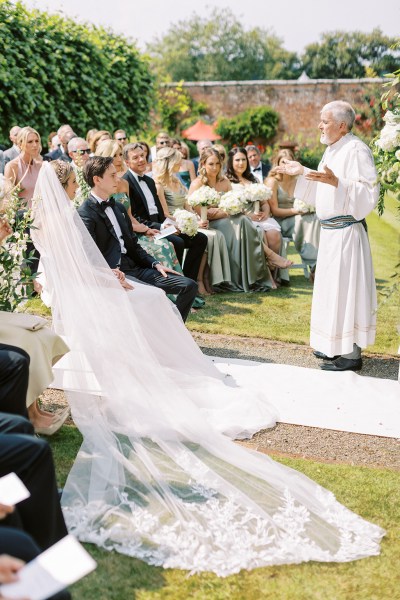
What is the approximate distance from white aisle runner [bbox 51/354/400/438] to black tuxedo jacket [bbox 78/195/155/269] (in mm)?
1198

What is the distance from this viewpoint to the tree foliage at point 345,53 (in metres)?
83.0

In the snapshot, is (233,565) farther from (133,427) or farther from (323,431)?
(323,431)

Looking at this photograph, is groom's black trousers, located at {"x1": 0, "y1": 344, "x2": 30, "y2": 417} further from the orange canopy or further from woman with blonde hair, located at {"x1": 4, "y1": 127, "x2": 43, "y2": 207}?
the orange canopy

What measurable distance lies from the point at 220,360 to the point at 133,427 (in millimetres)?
2020

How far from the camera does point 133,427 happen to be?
4270 millimetres

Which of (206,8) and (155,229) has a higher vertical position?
(206,8)

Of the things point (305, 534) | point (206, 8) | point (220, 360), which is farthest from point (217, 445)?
point (206, 8)

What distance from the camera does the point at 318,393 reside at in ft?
18.0

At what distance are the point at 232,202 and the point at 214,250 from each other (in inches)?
28.1

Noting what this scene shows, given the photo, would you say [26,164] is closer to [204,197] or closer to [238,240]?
[204,197]

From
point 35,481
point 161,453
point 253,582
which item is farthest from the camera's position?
point 161,453

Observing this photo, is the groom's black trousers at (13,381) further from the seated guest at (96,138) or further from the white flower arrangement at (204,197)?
the seated guest at (96,138)

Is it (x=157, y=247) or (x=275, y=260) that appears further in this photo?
(x=275, y=260)

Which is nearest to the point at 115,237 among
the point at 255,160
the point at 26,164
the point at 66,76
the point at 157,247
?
the point at 157,247
